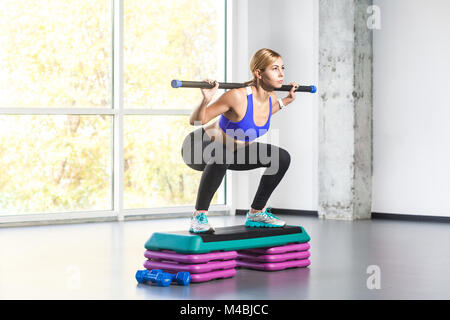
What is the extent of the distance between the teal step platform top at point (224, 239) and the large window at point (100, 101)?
3023mm

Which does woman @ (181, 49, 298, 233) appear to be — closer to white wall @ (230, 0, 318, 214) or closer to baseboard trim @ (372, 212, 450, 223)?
baseboard trim @ (372, 212, 450, 223)

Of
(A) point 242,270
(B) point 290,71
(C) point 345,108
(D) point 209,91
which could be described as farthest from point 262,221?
(B) point 290,71

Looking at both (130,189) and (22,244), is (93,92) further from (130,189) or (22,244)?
(22,244)

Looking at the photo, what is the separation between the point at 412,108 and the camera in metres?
6.89

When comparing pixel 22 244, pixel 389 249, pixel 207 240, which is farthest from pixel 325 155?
pixel 207 240

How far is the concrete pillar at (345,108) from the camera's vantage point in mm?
6953

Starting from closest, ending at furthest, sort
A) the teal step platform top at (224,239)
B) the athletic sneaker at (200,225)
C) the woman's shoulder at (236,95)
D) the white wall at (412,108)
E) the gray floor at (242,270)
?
1. the gray floor at (242,270)
2. the teal step platform top at (224,239)
3. the athletic sneaker at (200,225)
4. the woman's shoulder at (236,95)
5. the white wall at (412,108)

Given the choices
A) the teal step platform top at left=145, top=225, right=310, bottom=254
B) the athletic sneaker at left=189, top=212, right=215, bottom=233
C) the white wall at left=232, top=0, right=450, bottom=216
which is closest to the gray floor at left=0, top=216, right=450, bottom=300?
the teal step platform top at left=145, top=225, right=310, bottom=254

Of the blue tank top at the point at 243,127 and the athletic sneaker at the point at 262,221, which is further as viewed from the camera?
the athletic sneaker at the point at 262,221

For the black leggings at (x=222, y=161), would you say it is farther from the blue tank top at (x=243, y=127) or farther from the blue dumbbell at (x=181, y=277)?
the blue dumbbell at (x=181, y=277)

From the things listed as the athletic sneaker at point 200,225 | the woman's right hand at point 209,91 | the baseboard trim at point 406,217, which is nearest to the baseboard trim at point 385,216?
the baseboard trim at point 406,217

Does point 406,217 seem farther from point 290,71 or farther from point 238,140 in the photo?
point 238,140

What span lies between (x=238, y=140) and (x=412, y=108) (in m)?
3.32

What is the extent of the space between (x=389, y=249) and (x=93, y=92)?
3.32 m
